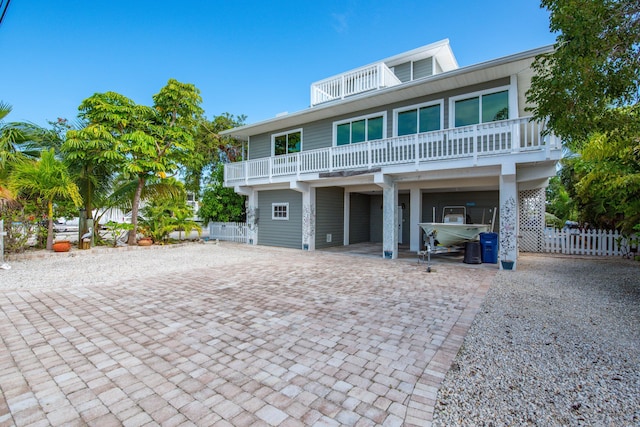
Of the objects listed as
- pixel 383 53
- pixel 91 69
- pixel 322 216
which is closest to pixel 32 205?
pixel 91 69

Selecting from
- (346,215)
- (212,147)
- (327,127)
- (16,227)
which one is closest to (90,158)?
(16,227)

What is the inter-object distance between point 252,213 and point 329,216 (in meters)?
3.98

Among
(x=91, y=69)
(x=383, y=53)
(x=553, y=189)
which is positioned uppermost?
(x=383, y=53)

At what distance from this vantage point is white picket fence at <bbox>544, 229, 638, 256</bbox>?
10188mm

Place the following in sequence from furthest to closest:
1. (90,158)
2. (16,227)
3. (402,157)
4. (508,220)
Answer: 1. (90,158)
2. (402,157)
3. (16,227)
4. (508,220)

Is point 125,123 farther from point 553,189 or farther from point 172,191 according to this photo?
point 553,189

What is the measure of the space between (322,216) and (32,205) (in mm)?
9963

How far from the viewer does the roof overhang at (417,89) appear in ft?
26.2

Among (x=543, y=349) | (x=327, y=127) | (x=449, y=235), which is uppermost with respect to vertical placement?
→ (x=327, y=127)

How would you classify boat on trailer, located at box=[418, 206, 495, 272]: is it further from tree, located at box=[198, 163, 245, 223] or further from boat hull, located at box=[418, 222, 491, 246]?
tree, located at box=[198, 163, 245, 223]

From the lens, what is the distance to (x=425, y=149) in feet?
30.1

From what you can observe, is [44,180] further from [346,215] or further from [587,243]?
[587,243]

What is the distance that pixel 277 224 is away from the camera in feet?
46.5

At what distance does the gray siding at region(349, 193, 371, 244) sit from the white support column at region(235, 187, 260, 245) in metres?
4.74
